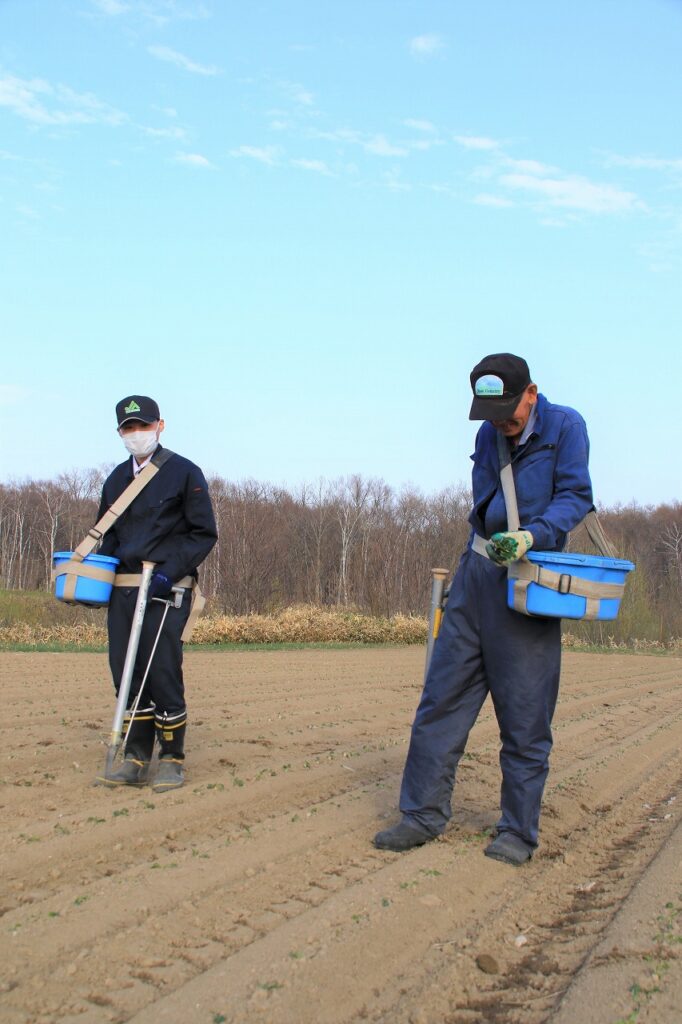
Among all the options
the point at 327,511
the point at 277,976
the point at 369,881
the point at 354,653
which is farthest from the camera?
the point at 327,511

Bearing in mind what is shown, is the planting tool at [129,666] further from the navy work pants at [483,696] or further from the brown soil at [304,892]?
the navy work pants at [483,696]

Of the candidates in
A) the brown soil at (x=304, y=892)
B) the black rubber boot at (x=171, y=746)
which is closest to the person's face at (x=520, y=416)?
the brown soil at (x=304, y=892)

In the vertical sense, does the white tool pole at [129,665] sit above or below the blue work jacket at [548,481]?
below

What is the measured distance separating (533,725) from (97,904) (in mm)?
2030

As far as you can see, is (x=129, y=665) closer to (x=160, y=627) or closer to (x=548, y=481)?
(x=160, y=627)

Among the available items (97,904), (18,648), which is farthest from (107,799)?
(18,648)

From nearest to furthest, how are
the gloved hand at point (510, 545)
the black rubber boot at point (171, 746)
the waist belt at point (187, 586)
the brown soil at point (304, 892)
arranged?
1. the brown soil at point (304, 892)
2. the gloved hand at point (510, 545)
3. the black rubber boot at point (171, 746)
4. the waist belt at point (187, 586)

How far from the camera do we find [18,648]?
16828mm

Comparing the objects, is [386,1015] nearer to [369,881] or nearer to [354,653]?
[369,881]

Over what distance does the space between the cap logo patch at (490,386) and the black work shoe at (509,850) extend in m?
2.02

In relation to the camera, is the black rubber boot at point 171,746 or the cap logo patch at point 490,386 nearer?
the cap logo patch at point 490,386

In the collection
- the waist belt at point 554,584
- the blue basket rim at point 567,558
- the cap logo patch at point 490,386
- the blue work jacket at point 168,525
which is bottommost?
the waist belt at point 554,584

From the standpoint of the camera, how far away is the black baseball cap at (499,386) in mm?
4484

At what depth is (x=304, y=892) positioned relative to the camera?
3.85m
